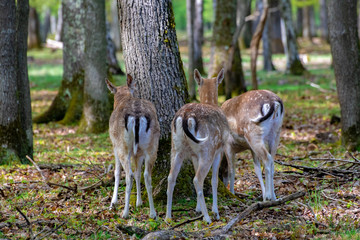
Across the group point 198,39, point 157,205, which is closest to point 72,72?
point 157,205

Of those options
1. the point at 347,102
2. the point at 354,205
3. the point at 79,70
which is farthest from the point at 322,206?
the point at 79,70

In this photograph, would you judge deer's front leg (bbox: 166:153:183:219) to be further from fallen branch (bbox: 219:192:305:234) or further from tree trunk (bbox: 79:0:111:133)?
tree trunk (bbox: 79:0:111:133)

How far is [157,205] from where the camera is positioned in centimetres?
662

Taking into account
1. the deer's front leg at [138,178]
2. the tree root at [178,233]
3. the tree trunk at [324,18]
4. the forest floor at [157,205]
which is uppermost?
the tree trunk at [324,18]

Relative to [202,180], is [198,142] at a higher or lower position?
higher

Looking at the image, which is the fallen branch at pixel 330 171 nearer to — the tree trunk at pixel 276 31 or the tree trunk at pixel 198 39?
the tree trunk at pixel 198 39

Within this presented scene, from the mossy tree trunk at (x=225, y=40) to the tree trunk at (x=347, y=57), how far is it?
5804 millimetres

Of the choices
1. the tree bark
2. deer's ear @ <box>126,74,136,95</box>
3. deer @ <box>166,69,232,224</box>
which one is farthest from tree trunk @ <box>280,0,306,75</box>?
deer @ <box>166,69,232,224</box>

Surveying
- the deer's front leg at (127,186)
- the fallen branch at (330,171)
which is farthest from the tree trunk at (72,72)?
the deer's front leg at (127,186)

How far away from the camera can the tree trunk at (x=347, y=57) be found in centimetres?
956

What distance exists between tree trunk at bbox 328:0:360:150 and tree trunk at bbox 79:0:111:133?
548 centimetres

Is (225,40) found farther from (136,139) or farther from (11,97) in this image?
(136,139)

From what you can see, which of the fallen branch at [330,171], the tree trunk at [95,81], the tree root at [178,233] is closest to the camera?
the tree root at [178,233]

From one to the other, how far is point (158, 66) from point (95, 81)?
18.4 feet
